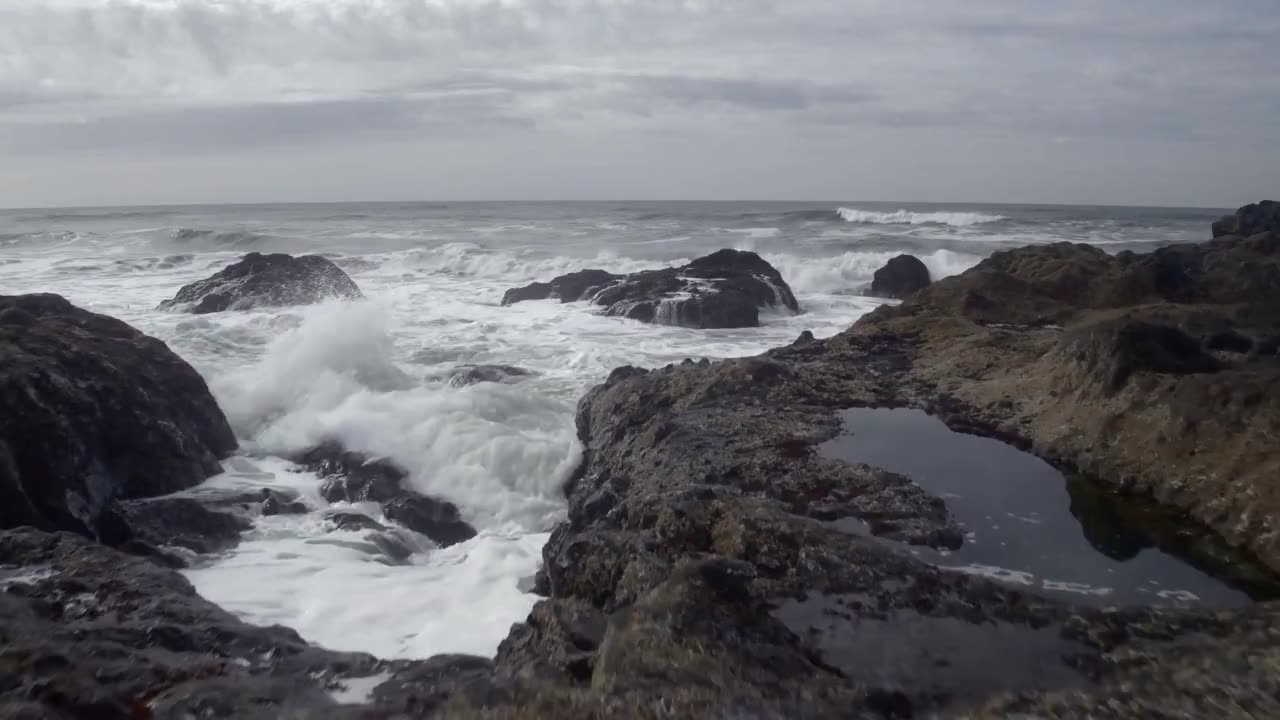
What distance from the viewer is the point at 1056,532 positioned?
6.20 metres

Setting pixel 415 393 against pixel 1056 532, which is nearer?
pixel 1056 532

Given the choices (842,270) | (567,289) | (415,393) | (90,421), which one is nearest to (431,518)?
(90,421)

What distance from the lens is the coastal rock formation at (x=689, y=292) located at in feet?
67.5

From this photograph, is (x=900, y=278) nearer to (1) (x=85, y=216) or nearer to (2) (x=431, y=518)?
(2) (x=431, y=518)

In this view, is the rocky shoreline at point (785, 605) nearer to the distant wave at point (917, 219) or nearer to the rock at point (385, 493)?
the rock at point (385, 493)

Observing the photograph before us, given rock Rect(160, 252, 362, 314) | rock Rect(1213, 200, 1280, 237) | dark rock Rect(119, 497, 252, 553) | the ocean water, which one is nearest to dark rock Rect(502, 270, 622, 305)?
the ocean water

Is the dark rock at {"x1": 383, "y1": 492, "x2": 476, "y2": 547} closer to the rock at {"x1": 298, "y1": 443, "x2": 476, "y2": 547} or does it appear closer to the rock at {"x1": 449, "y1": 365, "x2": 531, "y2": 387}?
the rock at {"x1": 298, "y1": 443, "x2": 476, "y2": 547}

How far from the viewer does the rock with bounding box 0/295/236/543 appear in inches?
297

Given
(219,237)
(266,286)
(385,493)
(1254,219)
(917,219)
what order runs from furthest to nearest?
(917,219)
(219,237)
(1254,219)
(266,286)
(385,493)

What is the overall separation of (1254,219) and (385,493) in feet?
104

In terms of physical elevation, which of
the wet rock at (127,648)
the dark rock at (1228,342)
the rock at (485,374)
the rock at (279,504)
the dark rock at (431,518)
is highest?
the dark rock at (1228,342)

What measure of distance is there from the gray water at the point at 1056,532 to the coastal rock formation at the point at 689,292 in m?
12.4

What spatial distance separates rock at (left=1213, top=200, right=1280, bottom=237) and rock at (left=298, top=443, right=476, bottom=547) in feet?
97.6

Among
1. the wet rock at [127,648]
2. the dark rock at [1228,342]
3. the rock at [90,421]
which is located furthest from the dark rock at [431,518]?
the dark rock at [1228,342]
